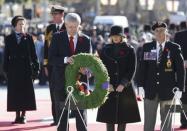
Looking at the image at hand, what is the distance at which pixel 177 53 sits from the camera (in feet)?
34.4

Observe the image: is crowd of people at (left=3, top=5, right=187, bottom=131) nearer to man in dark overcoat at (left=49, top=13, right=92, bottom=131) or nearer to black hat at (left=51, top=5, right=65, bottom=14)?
man in dark overcoat at (left=49, top=13, right=92, bottom=131)

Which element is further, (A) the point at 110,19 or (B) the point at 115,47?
(A) the point at 110,19

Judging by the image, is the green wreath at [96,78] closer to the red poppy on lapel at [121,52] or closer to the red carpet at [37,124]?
the red poppy on lapel at [121,52]

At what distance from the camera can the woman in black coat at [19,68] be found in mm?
13828

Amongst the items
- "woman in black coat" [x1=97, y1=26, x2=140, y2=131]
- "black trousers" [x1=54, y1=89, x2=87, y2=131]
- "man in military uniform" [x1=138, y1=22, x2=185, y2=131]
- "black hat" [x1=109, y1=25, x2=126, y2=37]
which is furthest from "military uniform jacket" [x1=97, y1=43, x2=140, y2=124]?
"black trousers" [x1=54, y1=89, x2=87, y2=131]

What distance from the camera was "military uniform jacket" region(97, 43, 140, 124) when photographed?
425 inches

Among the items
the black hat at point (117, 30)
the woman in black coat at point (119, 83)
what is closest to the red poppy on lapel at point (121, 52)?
the woman in black coat at point (119, 83)

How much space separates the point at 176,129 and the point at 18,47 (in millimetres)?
3363

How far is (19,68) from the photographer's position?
13.9 metres

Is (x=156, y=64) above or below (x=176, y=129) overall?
above

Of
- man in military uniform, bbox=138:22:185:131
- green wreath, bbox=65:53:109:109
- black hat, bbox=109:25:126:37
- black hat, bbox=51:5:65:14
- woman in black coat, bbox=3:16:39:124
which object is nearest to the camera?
green wreath, bbox=65:53:109:109

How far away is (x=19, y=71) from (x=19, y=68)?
2.6 inches

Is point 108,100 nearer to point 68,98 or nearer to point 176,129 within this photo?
point 68,98

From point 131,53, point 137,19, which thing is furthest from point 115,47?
point 137,19
